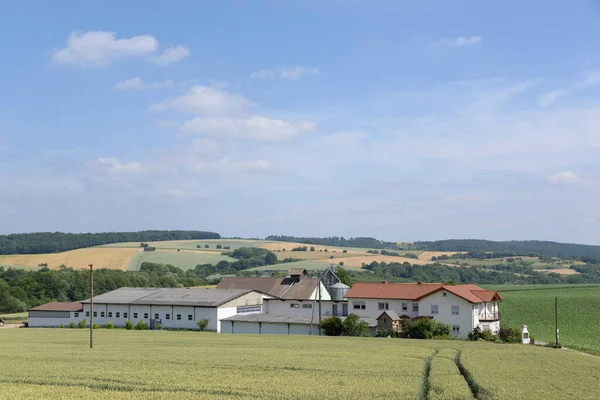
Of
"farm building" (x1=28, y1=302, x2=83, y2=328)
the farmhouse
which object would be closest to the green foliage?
the farmhouse

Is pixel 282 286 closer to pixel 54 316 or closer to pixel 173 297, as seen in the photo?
pixel 173 297

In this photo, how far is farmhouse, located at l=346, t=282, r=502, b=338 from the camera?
223 ft

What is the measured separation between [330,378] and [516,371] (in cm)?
1040

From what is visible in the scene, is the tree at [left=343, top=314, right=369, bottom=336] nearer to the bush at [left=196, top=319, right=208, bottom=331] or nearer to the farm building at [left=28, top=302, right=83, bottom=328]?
A: the bush at [left=196, top=319, right=208, bottom=331]

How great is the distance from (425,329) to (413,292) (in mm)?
9731

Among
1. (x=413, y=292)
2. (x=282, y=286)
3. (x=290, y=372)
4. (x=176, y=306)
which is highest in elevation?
(x=413, y=292)

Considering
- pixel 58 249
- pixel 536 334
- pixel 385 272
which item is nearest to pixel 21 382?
pixel 536 334

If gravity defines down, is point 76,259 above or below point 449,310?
above

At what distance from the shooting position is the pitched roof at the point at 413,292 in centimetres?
6931

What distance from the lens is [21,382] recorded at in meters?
28.9

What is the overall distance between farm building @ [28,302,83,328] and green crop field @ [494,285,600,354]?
53.9 metres

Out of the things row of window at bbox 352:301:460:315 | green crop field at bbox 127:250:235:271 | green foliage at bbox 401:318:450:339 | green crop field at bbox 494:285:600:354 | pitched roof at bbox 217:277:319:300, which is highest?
green crop field at bbox 127:250:235:271

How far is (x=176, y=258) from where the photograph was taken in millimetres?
181250

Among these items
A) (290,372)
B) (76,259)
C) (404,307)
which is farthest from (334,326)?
(76,259)
